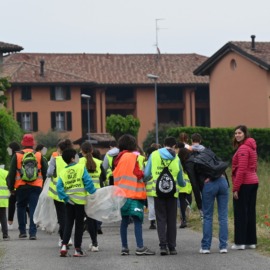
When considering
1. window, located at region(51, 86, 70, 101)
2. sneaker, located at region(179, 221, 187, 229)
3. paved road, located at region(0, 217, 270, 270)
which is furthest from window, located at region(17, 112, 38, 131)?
paved road, located at region(0, 217, 270, 270)

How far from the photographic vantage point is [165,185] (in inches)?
625

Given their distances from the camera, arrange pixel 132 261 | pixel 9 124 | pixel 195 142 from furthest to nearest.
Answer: pixel 9 124
pixel 195 142
pixel 132 261

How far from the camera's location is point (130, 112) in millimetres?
103500

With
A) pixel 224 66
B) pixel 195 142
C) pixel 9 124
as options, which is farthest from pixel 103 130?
pixel 195 142

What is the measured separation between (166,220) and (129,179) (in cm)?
79

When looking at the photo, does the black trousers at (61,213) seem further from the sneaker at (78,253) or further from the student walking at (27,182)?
the student walking at (27,182)

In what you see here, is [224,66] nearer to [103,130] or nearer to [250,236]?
[103,130]

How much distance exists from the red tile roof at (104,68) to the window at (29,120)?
3.01 metres

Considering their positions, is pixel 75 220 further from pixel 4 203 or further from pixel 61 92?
pixel 61 92

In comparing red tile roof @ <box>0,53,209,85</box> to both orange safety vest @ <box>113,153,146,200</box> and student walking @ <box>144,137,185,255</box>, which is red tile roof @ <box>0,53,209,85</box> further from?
student walking @ <box>144,137,185,255</box>

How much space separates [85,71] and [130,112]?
5.59m

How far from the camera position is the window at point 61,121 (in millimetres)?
99312

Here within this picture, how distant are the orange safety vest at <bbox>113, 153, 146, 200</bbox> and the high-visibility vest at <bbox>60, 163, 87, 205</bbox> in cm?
52

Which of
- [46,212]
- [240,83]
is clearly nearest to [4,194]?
[46,212]
